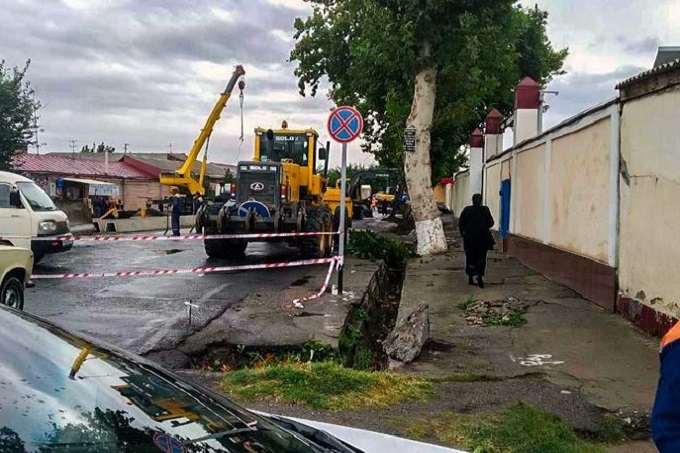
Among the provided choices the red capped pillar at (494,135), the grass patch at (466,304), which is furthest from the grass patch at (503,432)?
the red capped pillar at (494,135)

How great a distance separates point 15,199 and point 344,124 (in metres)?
7.22

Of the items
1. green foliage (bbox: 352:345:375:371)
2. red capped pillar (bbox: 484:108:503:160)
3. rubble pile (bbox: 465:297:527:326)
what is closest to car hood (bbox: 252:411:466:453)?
green foliage (bbox: 352:345:375:371)

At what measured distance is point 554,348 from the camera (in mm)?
6891

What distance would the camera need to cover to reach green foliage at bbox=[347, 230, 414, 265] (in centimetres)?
1616

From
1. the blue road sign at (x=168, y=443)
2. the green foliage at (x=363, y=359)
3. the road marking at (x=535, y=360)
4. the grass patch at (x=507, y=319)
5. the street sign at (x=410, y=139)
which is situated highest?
the street sign at (x=410, y=139)

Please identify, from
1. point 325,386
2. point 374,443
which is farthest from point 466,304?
point 374,443

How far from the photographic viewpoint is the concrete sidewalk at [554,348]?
557 cm

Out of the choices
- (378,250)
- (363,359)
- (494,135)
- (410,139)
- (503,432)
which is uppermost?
(494,135)

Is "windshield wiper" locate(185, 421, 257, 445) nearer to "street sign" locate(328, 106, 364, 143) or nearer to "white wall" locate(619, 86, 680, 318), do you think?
"white wall" locate(619, 86, 680, 318)

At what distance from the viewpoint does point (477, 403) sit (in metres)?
5.08

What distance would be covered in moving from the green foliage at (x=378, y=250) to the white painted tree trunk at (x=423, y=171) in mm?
522

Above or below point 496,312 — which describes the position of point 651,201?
above

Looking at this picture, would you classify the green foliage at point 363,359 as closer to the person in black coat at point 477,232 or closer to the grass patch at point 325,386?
the grass patch at point 325,386

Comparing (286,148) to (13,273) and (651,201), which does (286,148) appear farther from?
(651,201)
